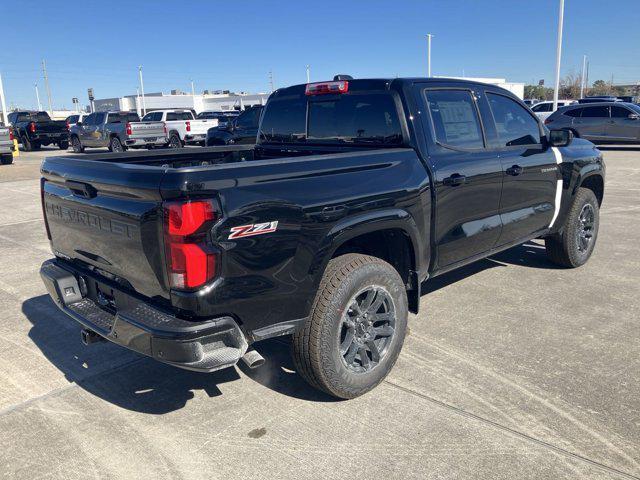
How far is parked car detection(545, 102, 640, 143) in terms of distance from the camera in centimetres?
1862

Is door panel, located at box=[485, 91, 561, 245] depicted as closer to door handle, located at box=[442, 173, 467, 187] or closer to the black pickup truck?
the black pickup truck

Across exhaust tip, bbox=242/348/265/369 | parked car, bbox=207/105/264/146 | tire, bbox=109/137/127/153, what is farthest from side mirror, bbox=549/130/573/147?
tire, bbox=109/137/127/153

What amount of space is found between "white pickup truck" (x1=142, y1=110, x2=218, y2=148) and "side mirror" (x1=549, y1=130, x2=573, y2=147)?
62.8 ft

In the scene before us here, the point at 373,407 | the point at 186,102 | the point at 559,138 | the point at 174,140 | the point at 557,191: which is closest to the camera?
the point at 373,407

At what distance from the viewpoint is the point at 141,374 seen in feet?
12.2

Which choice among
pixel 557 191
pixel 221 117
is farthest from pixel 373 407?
pixel 221 117

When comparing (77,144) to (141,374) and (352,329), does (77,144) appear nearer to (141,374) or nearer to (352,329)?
(141,374)

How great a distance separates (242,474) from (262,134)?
3.05 metres

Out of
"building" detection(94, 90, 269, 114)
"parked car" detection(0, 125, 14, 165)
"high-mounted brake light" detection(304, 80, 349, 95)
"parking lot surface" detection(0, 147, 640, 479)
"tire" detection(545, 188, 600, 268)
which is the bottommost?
"parking lot surface" detection(0, 147, 640, 479)

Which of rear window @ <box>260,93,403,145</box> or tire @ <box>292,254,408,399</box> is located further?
rear window @ <box>260,93,403,145</box>

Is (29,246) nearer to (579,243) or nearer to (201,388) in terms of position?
(201,388)

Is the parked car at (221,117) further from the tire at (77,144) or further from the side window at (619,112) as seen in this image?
the side window at (619,112)

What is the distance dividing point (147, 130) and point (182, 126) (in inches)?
70.8

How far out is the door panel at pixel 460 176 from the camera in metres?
3.87
